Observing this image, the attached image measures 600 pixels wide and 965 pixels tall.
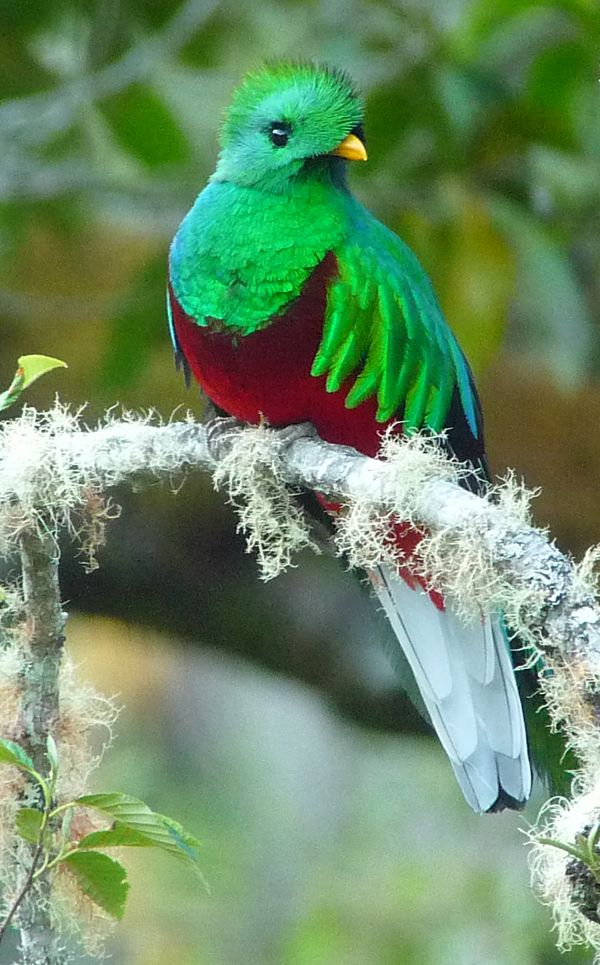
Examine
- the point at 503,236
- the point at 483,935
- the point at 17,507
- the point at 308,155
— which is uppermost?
the point at 503,236

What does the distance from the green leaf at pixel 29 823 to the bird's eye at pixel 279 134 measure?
4.26ft

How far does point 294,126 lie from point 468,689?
3.32 feet

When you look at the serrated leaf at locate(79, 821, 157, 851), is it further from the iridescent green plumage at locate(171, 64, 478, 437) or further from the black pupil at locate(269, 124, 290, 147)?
the black pupil at locate(269, 124, 290, 147)

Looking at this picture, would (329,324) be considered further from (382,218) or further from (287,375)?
(382,218)

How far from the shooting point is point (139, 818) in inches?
52.7

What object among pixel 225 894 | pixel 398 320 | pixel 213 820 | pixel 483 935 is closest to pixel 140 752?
pixel 213 820

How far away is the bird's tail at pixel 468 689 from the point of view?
5.97 ft

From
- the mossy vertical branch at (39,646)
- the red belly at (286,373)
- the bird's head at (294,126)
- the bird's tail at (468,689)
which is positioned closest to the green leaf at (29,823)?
the mossy vertical branch at (39,646)

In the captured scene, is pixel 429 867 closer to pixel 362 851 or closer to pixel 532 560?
pixel 362 851

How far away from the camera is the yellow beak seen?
6.93 feet

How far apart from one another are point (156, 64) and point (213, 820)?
2.39 metres

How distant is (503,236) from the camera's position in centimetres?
288

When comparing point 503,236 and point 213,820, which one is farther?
point 213,820

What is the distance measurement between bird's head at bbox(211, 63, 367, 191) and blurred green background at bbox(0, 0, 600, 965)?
647mm
